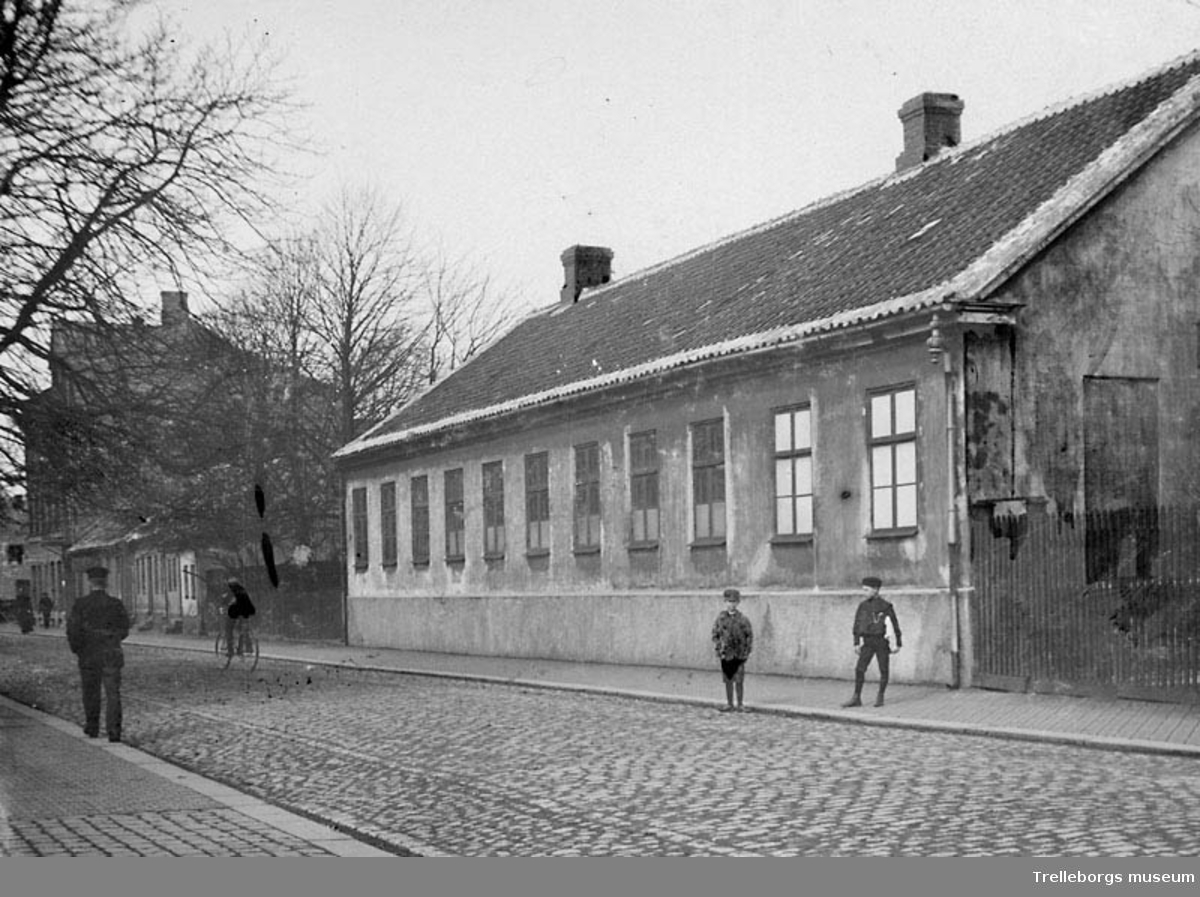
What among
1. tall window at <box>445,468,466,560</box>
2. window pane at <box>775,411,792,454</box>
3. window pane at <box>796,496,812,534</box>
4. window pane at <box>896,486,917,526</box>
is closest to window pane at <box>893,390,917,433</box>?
window pane at <box>896,486,917,526</box>

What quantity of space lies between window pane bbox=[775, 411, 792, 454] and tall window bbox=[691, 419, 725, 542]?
4.39ft

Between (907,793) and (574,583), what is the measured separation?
57.6 ft

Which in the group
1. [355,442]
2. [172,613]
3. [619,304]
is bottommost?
[172,613]

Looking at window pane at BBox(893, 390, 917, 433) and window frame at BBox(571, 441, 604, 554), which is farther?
window frame at BBox(571, 441, 604, 554)

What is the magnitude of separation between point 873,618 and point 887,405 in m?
3.71

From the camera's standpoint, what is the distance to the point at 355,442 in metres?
37.9

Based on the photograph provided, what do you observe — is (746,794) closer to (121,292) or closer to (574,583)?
(121,292)

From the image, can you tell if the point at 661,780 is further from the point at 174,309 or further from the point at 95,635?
the point at 174,309

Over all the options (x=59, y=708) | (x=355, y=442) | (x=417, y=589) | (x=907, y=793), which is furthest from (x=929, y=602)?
(x=355, y=442)

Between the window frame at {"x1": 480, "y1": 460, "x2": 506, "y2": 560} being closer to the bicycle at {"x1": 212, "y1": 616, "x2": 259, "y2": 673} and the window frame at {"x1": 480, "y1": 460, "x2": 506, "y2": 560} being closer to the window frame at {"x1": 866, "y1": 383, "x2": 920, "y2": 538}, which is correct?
the bicycle at {"x1": 212, "y1": 616, "x2": 259, "y2": 673}

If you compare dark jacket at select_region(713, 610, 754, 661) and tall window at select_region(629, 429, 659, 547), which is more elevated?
tall window at select_region(629, 429, 659, 547)

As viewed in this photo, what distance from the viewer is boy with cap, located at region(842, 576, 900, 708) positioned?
17562 millimetres

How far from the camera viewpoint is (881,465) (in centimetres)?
2080

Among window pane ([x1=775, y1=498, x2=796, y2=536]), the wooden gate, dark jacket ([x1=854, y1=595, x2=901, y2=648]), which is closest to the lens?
the wooden gate
